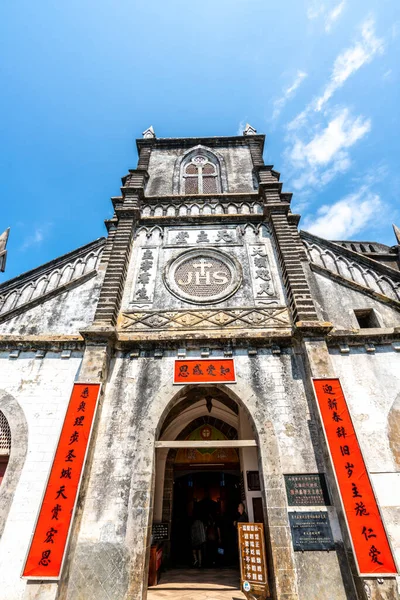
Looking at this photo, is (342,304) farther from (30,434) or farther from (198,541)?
(30,434)

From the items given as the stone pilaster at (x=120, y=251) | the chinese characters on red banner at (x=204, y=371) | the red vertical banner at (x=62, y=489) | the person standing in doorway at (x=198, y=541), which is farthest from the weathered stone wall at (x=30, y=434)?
the person standing in doorway at (x=198, y=541)

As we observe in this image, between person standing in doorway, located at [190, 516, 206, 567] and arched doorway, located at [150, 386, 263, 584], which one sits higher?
arched doorway, located at [150, 386, 263, 584]

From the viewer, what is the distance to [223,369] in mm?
7902

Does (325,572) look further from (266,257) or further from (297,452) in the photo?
(266,257)

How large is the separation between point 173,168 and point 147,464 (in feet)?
42.8

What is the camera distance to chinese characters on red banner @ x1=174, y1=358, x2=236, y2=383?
777 cm

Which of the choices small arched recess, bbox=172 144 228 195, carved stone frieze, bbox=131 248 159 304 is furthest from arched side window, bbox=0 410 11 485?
small arched recess, bbox=172 144 228 195

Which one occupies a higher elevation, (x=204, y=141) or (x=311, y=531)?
(x=204, y=141)

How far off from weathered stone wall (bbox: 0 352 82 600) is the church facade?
0.11 feet

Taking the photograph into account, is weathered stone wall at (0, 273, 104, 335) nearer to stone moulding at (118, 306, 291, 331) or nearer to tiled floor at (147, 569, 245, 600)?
stone moulding at (118, 306, 291, 331)

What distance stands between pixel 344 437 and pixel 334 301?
14.5 feet

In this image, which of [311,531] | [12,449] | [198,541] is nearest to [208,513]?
[198,541]

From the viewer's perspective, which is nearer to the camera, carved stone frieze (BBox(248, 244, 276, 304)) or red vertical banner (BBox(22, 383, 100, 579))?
red vertical banner (BBox(22, 383, 100, 579))

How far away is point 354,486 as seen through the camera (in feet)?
19.6
